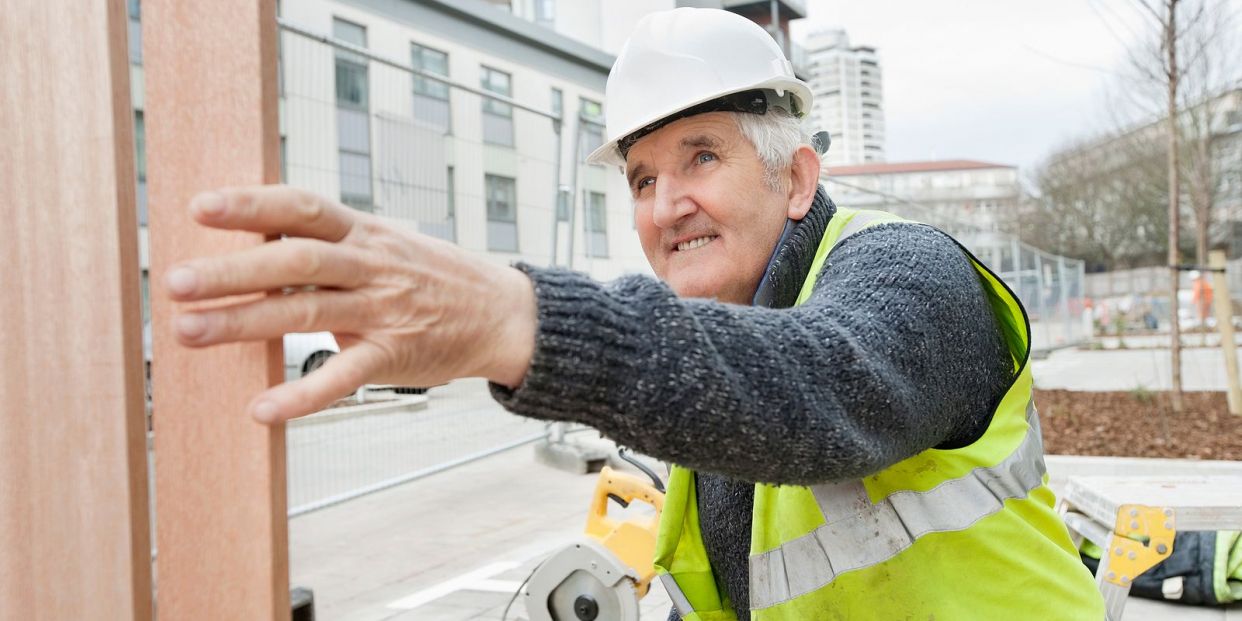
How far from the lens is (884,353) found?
1.01m

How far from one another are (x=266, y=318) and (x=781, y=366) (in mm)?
492

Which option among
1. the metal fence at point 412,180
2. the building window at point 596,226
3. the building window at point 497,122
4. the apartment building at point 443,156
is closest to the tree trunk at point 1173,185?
the apartment building at point 443,156

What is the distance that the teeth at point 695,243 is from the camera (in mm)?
1739

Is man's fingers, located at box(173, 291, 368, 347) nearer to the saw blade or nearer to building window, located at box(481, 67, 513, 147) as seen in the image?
the saw blade

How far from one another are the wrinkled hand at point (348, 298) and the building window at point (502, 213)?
5.61 metres

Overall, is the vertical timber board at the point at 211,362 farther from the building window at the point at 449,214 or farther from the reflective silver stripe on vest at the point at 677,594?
the building window at the point at 449,214

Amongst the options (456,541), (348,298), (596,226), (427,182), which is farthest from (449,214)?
(348,298)

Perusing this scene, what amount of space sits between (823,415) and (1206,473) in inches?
229

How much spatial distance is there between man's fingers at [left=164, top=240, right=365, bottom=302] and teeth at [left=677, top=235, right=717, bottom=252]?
115 centimetres

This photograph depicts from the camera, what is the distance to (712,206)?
5.59 ft

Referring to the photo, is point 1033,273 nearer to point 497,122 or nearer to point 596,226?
point 596,226

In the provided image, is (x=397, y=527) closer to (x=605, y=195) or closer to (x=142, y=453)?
(x=605, y=195)

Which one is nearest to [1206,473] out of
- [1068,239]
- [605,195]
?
[605,195]

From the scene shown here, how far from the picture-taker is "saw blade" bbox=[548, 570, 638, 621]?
9.68ft
